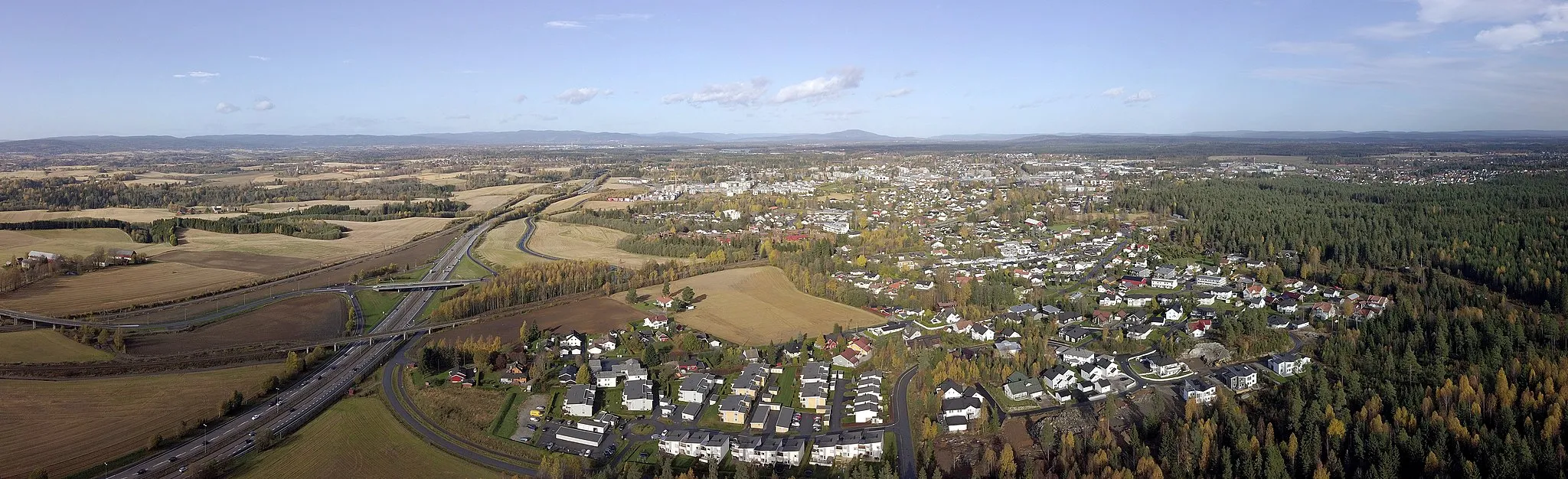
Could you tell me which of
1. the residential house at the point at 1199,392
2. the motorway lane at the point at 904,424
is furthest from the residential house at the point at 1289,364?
the motorway lane at the point at 904,424

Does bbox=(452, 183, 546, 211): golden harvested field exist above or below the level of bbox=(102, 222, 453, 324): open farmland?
above

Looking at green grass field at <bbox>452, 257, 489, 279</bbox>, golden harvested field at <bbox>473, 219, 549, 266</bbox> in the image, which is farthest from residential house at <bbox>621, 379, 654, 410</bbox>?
golden harvested field at <bbox>473, 219, 549, 266</bbox>

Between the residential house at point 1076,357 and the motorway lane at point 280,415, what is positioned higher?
the residential house at point 1076,357

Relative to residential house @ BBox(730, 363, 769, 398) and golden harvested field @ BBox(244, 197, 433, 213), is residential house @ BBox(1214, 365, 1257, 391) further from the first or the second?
golden harvested field @ BBox(244, 197, 433, 213)

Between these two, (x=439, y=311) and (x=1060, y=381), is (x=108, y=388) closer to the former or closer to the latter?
(x=439, y=311)

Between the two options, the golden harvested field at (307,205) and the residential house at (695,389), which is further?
the golden harvested field at (307,205)

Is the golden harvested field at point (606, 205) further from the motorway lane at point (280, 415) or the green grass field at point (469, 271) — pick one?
the motorway lane at point (280, 415)

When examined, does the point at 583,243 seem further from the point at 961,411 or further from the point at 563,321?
the point at 961,411
